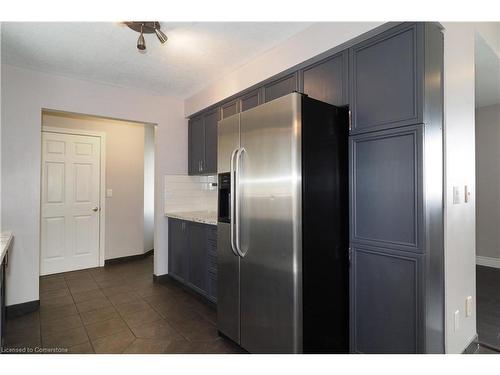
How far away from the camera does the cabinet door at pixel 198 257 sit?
3037 millimetres

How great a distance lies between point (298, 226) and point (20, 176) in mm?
2928

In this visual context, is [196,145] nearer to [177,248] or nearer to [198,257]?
[177,248]

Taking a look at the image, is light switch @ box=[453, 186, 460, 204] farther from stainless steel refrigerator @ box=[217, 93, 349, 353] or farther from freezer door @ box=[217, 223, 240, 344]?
freezer door @ box=[217, 223, 240, 344]

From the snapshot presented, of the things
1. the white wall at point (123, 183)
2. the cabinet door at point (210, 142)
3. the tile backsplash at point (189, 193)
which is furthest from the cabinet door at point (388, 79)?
the white wall at point (123, 183)

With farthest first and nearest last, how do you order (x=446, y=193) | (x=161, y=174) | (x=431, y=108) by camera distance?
1. (x=161, y=174)
2. (x=446, y=193)
3. (x=431, y=108)

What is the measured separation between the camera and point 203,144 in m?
3.72

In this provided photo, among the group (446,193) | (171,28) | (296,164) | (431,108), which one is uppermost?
(171,28)

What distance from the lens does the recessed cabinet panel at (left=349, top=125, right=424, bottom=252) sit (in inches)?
62.4

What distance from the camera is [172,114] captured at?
399cm

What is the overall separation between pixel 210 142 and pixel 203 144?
7.1 inches

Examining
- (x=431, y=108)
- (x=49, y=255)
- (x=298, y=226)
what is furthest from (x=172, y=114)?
(x=431, y=108)

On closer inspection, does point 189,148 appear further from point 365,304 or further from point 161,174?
point 365,304

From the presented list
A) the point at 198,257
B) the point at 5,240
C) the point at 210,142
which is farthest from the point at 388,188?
the point at 5,240

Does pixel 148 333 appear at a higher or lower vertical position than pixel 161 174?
lower
